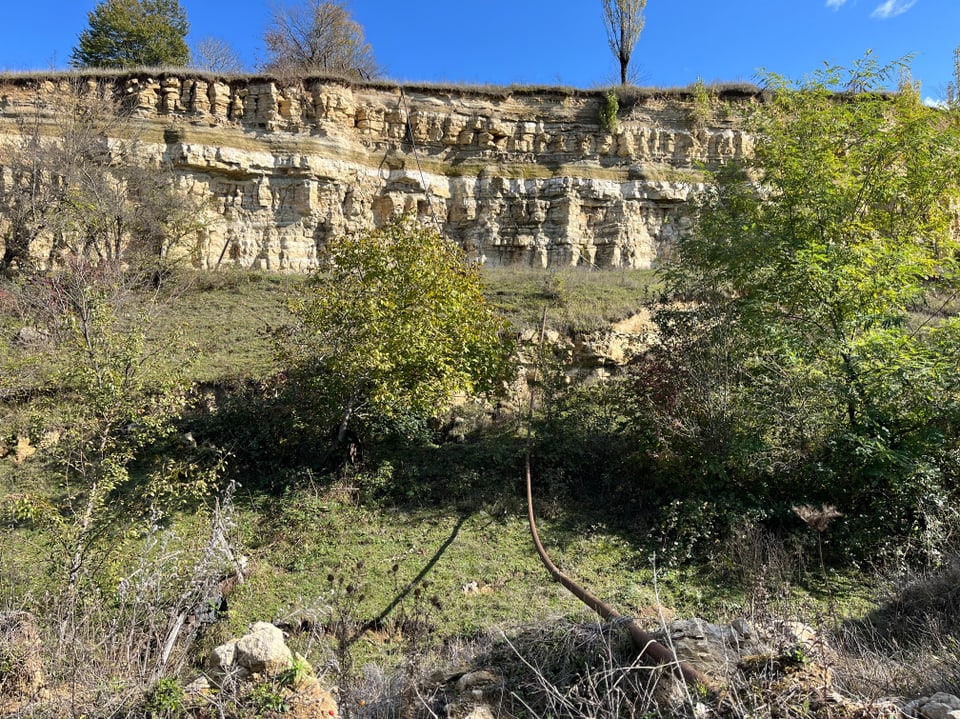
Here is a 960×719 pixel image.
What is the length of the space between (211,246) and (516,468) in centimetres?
1412

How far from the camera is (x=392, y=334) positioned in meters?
9.61

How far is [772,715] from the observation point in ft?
11.3

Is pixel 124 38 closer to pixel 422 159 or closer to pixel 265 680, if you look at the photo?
pixel 422 159

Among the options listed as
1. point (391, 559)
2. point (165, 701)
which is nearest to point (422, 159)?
point (391, 559)

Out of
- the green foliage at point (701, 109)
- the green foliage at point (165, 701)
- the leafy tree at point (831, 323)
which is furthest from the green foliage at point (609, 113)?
the green foliage at point (165, 701)

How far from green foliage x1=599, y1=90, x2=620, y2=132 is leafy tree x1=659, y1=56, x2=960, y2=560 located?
41.6 ft

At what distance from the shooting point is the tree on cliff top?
26719 millimetres

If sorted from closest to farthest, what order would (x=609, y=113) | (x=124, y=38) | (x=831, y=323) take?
(x=831, y=323)
(x=609, y=113)
(x=124, y=38)

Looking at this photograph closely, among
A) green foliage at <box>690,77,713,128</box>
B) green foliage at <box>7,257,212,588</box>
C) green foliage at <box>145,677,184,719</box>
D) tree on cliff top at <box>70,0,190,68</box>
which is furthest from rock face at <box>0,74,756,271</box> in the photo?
green foliage at <box>145,677,184,719</box>

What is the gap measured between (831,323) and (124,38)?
1268 inches

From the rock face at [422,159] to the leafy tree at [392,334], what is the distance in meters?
10.2

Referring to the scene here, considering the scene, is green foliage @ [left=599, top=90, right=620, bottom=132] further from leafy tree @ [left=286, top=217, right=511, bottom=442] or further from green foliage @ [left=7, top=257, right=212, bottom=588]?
green foliage @ [left=7, top=257, right=212, bottom=588]

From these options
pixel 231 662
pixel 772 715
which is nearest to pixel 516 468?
pixel 231 662

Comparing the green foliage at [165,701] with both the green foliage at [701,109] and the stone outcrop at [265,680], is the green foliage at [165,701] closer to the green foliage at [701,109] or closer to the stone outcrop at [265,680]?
the stone outcrop at [265,680]
